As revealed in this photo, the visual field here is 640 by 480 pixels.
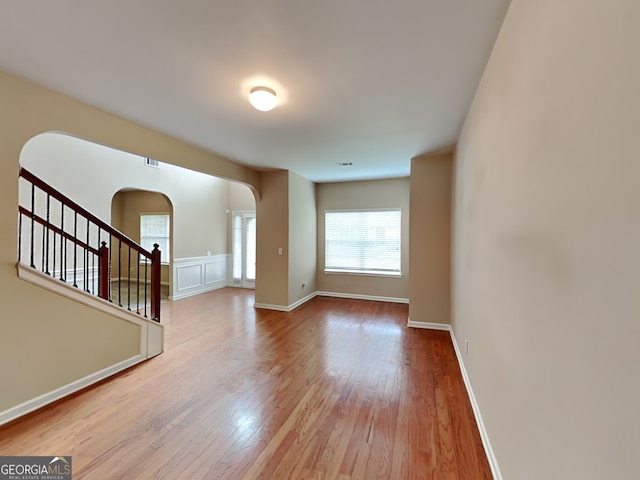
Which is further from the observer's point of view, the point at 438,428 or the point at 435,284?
the point at 435,284

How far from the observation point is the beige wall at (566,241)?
0.64 metres

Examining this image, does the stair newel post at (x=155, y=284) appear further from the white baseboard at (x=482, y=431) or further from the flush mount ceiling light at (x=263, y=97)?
the white baseboard at (x=482, y=431)

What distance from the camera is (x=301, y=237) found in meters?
5.52

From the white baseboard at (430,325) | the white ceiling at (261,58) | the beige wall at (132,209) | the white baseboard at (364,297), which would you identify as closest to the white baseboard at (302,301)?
the white baseboard at (364,297)

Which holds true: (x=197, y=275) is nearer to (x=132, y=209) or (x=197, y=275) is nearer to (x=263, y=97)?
(x=132, y=209)

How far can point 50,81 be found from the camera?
2115mm

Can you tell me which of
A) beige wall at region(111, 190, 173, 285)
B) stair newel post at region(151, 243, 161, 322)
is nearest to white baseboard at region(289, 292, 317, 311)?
stair newel post at region(151, 243, 161, 322)

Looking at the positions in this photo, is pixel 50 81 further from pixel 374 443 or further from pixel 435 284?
pixel 435 284

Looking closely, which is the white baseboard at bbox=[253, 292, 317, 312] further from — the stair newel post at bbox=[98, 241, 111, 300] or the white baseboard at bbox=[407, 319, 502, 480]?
the white baseboard at bbox=[407, 319, 502, 480]

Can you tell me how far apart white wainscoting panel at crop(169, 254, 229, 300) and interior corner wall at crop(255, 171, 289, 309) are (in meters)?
2.16

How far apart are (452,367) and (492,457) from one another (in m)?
1.36

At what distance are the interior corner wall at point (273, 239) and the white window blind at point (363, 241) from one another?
4.77ft

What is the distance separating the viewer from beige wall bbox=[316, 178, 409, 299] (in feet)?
18.4

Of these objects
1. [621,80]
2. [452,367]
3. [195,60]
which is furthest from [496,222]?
[195,60]
